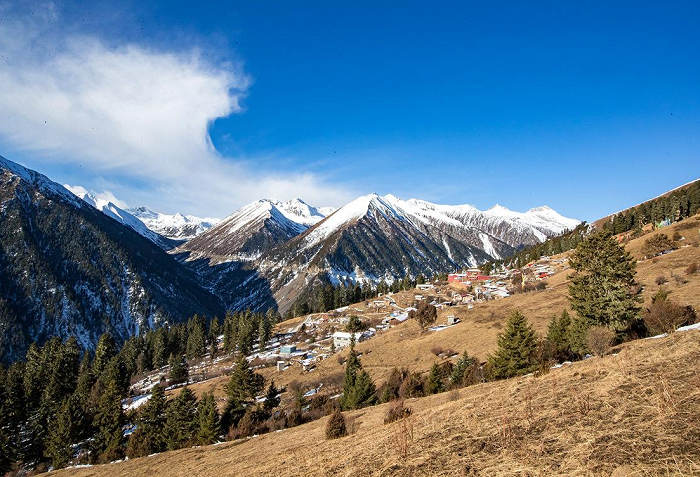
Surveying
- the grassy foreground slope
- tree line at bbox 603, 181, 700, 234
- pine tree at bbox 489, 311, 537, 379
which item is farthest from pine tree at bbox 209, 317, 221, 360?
tree line at bbox 603, 181, 700, 234

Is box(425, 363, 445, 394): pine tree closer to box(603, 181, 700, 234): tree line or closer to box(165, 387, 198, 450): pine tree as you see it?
box(165, 387, 198, 450): pine tree

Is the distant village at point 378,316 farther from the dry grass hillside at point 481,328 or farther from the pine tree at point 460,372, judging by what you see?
the pine tree at point 460,372

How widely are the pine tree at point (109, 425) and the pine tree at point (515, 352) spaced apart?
4146 centimetres

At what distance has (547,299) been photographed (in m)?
57.3

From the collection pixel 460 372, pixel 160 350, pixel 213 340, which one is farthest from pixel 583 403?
pixel 160 350

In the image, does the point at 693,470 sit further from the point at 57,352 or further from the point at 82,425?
the point at 57,352

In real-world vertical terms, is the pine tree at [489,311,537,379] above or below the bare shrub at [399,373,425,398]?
above

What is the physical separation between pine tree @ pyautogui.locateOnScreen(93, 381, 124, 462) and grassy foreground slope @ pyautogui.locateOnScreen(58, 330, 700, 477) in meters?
39.1

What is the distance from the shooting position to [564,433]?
8367mm

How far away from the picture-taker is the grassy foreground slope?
675cm

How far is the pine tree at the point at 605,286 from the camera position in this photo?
85.6 ft

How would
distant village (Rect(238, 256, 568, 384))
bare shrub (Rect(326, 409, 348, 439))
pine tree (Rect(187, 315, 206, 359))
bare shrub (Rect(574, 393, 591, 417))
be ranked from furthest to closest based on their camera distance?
1. pine tree (Rect(187, 315, 206, 359))
2. distant village (Rect(238, 256, 568, 384))
3. bare shrub (Rect(326, 409, 348, 439))
4. bare shrub (Rect(574, 393, 591, 417))

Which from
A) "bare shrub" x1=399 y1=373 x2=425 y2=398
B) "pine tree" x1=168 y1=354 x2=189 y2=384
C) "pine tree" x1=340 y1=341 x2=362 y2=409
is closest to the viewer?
"bare shrub" x1=399 y1=373 x2=425 y2=398

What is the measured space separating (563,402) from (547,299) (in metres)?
53.6
